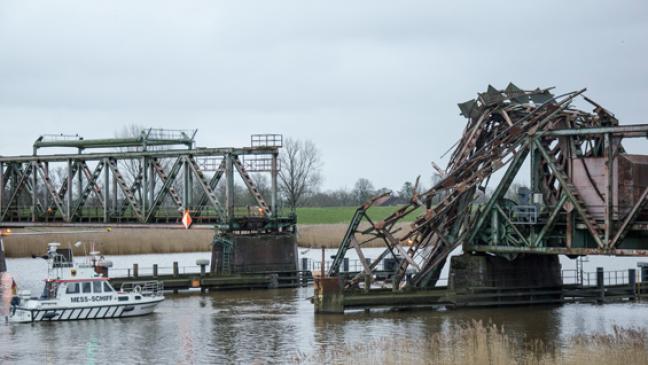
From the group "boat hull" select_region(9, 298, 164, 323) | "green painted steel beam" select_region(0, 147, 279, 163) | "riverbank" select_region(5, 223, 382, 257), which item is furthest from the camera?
"riverbank" select_region(5, 223, 382, 257)

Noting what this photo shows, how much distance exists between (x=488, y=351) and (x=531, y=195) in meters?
15.5

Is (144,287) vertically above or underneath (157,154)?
underneath

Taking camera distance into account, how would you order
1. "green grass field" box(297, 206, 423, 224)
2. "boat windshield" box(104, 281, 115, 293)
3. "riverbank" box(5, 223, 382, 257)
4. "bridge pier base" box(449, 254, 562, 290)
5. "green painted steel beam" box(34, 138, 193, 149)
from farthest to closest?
"green grass field" box(297, 206, 423, 224)
"riverbank" box(5, 223, 382, 257)
"green painted steel beam" box(34, 138, 193, 149)
"boat windshield" box(104, 281, 115, 293)
"bridge pier base" box(449, 254, 562, 290)

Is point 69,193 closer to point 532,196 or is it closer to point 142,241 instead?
point 142,241

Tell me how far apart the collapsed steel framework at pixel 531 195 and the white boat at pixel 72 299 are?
34.9ft

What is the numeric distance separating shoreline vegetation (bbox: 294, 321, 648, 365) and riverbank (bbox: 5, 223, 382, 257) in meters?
44.6

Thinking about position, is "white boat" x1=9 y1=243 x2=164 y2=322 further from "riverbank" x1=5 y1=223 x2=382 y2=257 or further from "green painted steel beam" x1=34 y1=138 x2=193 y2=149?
"riverbank" x1=5 y1=223 x2=382 y2=257

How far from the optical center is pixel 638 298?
5991 centimetres

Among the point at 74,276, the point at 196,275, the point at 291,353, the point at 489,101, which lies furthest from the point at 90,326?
the point at 489,101

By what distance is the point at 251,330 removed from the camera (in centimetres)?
4984

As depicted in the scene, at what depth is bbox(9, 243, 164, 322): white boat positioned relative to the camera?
52.8 m

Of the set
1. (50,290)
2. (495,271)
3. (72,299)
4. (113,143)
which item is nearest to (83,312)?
(72,299)

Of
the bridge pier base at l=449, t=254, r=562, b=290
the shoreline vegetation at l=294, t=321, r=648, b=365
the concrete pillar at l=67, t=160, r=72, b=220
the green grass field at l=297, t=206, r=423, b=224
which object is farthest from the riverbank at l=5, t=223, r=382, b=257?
the shoreline vegetation at l=294, t=321, r=648, b=365

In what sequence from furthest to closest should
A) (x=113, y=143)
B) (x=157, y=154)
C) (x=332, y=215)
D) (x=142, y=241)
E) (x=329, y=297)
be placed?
(x=332, y=215) < (x=142, y=241) < (x=113, y=143) < (x=157, y=154) < (x=329, y=297)
